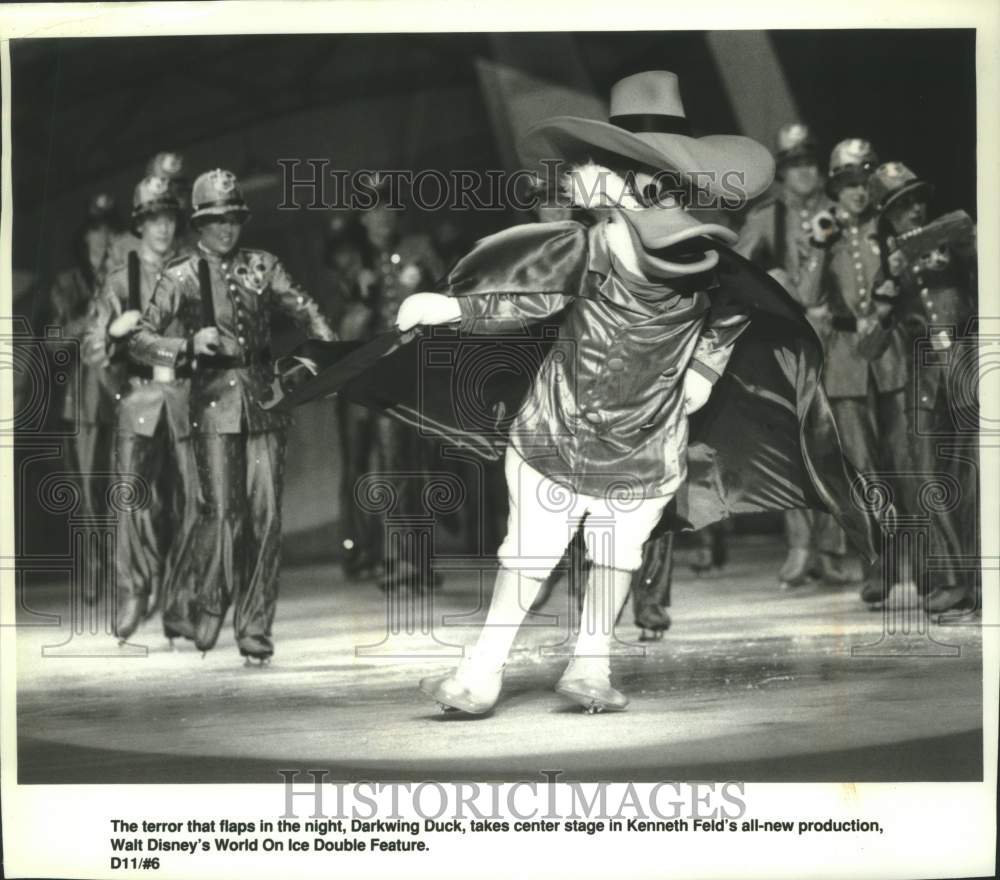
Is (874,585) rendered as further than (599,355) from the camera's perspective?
Yes

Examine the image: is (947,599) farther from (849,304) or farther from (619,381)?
(619,381)

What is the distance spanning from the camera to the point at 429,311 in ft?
12.5

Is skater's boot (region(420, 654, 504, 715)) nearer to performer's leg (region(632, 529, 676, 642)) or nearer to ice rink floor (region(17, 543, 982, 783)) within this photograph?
ice rink floor (region(17, 543, 982, 783))

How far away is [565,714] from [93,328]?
1625 millimetres

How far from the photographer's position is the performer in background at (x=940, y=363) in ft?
12.8

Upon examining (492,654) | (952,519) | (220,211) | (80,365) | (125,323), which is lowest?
(492,654)

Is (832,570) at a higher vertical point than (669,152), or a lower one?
lower

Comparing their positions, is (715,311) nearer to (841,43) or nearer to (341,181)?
(841,43)

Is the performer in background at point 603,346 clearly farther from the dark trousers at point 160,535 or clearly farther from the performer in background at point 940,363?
the dark trousers at point 160,535

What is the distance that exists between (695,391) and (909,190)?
2.61 feet

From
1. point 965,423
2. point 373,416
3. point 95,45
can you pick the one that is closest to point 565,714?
point 373,416

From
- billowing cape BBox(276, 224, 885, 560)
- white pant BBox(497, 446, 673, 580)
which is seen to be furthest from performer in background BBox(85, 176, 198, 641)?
white pant BBox(497, 446, 673, 580)

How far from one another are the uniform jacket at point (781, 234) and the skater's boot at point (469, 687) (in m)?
1.29

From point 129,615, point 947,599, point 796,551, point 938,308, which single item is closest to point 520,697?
point 796,551
